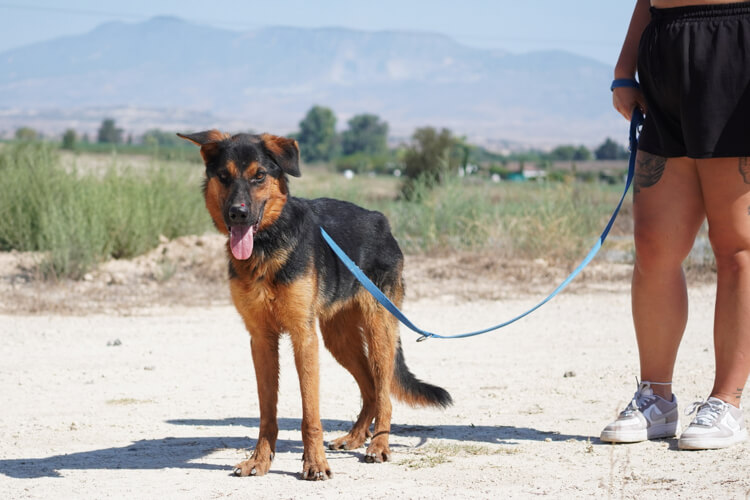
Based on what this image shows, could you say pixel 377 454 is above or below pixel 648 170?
below

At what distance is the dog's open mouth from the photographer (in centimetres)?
440

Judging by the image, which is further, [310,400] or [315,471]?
[310,400]

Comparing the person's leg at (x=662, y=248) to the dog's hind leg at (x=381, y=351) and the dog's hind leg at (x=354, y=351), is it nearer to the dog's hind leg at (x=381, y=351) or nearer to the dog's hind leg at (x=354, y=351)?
the dog's hind leg at (x=381, y=351)

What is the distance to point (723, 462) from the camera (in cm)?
446

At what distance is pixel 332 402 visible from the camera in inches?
249

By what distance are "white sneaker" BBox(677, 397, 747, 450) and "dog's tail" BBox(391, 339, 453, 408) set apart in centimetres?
135

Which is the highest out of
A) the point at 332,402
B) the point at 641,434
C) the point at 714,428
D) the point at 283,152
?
the point at 283,152

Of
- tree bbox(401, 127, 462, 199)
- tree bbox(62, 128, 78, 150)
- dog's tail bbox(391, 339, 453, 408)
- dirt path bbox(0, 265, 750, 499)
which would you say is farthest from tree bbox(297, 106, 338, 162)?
dog's tail bbox(391, 339, 453, 408)

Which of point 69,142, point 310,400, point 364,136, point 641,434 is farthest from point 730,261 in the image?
point 364,136

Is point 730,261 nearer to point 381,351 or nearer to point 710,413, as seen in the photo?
point 710,413

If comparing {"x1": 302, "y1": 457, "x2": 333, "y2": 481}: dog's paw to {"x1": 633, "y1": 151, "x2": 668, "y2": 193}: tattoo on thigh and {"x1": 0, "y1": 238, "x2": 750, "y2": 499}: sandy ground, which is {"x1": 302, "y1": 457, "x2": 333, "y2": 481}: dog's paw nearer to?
{"x1": 0, "y1": 238, "x2": 750, "y2": 499}: sandy ground

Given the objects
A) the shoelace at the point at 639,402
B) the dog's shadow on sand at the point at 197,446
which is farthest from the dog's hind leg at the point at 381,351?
the shoelace at the point at 639,402

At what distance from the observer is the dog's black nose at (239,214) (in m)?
4.25

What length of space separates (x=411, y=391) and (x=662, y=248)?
5.30 feet
